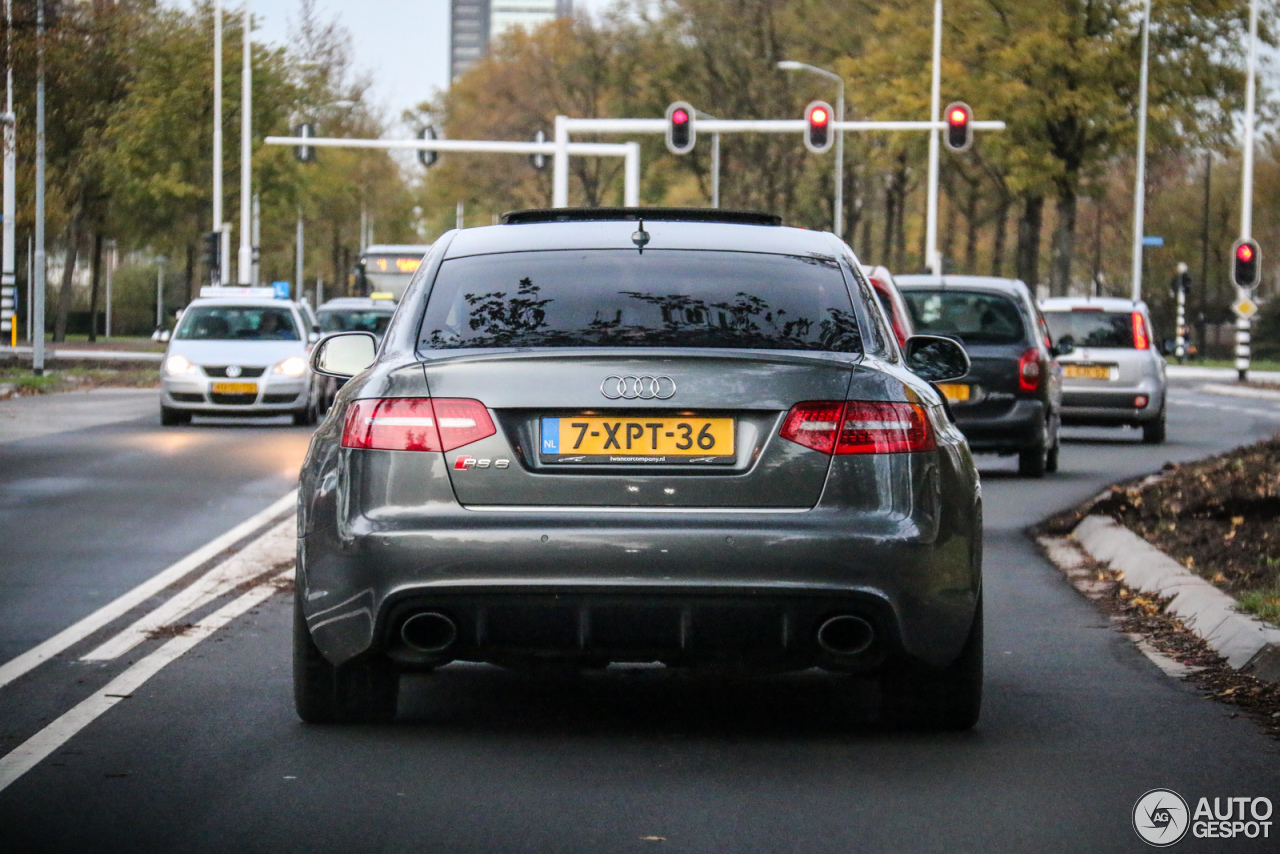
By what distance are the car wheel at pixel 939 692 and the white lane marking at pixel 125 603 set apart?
9.90ft

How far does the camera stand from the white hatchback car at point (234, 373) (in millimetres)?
25031

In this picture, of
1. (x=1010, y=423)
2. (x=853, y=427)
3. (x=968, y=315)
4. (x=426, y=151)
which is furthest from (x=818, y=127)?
(x=853, y=427)

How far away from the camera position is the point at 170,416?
25078mm

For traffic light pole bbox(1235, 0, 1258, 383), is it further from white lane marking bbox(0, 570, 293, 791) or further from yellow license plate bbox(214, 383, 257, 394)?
white lane marking bbox(0, 570, 293, 791)

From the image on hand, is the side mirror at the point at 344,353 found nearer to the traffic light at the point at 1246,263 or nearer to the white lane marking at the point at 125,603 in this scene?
the white lane marking at the point at 125,603

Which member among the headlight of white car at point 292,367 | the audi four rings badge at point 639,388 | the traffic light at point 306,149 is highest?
the traffic light at point 306,149

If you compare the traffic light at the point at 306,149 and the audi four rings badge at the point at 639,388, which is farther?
the traffic light at the point at 306,149

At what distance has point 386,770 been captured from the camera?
6.01 meters

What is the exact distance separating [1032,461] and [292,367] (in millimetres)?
10588

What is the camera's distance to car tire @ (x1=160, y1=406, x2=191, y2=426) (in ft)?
82.1

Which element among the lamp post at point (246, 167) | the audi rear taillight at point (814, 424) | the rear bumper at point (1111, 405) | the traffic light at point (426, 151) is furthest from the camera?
the lamp post at point (246, 167)

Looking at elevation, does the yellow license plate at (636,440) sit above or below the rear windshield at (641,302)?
below

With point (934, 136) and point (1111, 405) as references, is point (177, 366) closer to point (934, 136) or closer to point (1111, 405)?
point (1111, 405)

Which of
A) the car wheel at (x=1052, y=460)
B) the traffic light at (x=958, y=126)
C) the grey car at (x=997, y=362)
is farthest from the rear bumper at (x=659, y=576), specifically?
the traffic light at (x=958, y=126)
